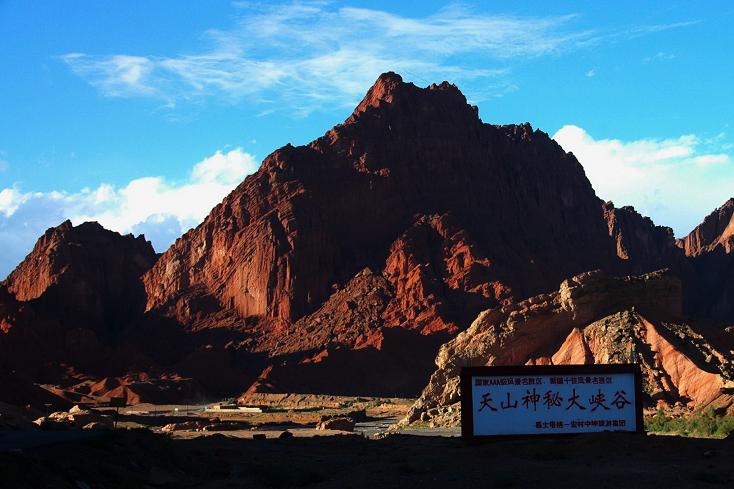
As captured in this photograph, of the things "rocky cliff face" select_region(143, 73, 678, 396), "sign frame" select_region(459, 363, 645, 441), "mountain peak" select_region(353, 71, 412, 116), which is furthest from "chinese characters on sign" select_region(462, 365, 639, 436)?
"mountain peak" select_region(353, 71, 412, 116)

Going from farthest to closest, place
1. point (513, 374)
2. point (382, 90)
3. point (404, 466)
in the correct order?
point (382, 90) < point (513, 374) < point (404, 466)

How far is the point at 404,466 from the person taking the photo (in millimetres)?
32531

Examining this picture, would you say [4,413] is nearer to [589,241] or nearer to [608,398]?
[608,398]

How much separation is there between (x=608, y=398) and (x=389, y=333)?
8933 cm

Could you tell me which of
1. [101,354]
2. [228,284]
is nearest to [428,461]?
[101,354]

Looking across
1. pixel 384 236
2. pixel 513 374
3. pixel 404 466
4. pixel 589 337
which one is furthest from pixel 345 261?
pixel 404 466

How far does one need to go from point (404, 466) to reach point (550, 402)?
20.9ft

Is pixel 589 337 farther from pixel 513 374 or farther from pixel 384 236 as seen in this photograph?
pixel 384 236

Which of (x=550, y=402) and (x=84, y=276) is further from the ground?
(x=84, y=276)

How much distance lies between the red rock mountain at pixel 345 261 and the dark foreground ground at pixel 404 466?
259 ft

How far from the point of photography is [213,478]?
33.6 metres

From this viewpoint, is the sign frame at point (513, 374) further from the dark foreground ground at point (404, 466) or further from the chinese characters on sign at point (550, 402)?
the dark foreground ground at point (404, 466)

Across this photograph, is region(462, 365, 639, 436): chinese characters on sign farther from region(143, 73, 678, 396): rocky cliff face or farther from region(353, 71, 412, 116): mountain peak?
region(353, 71, 412, 116): mountain peak

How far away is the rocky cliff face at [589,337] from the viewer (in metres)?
58.5
